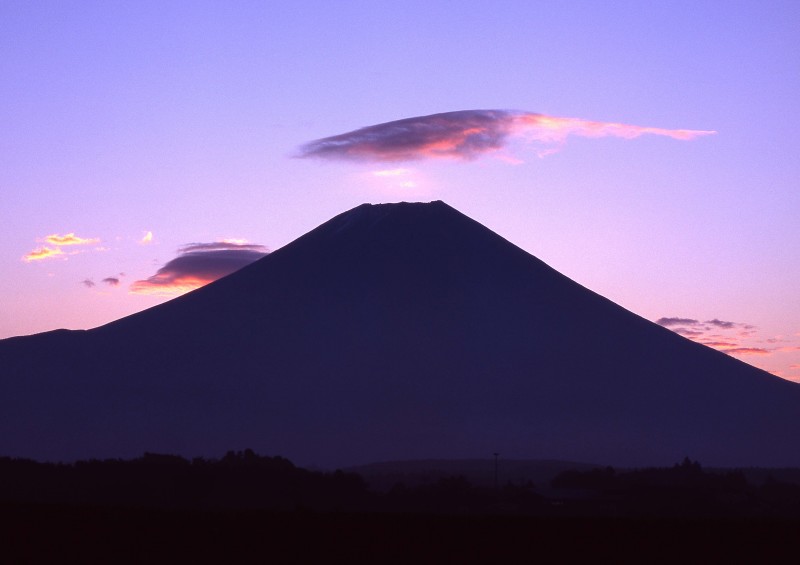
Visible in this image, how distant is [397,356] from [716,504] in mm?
54761

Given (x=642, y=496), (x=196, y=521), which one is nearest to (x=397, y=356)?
(x=642, y=496)

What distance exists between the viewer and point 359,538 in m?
34.4

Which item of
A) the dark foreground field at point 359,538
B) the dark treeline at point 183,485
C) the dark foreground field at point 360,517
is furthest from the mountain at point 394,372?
the dark foreground field at point 359,538

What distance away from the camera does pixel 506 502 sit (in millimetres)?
56594

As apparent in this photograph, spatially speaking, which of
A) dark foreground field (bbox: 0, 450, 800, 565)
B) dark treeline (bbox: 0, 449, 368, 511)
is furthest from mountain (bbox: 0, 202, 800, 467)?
dark treeline (bbox: 0, 449, 368, 511)

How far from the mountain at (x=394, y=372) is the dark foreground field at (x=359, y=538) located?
53.8 m

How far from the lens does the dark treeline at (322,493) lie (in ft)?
178

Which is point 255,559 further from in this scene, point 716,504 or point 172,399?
point 172,399

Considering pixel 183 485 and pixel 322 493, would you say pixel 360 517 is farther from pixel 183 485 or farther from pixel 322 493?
pixel 183 485

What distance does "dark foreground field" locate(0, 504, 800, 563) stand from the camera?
96.7ft

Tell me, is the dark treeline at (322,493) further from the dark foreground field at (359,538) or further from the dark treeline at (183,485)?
the dark foreground field at (359,538)

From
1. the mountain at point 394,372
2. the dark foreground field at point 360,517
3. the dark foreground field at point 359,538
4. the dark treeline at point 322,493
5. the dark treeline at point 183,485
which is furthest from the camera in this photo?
the mountain at point 394,372

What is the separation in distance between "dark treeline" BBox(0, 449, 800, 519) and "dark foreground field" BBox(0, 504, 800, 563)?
8844mm

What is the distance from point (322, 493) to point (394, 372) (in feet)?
169
